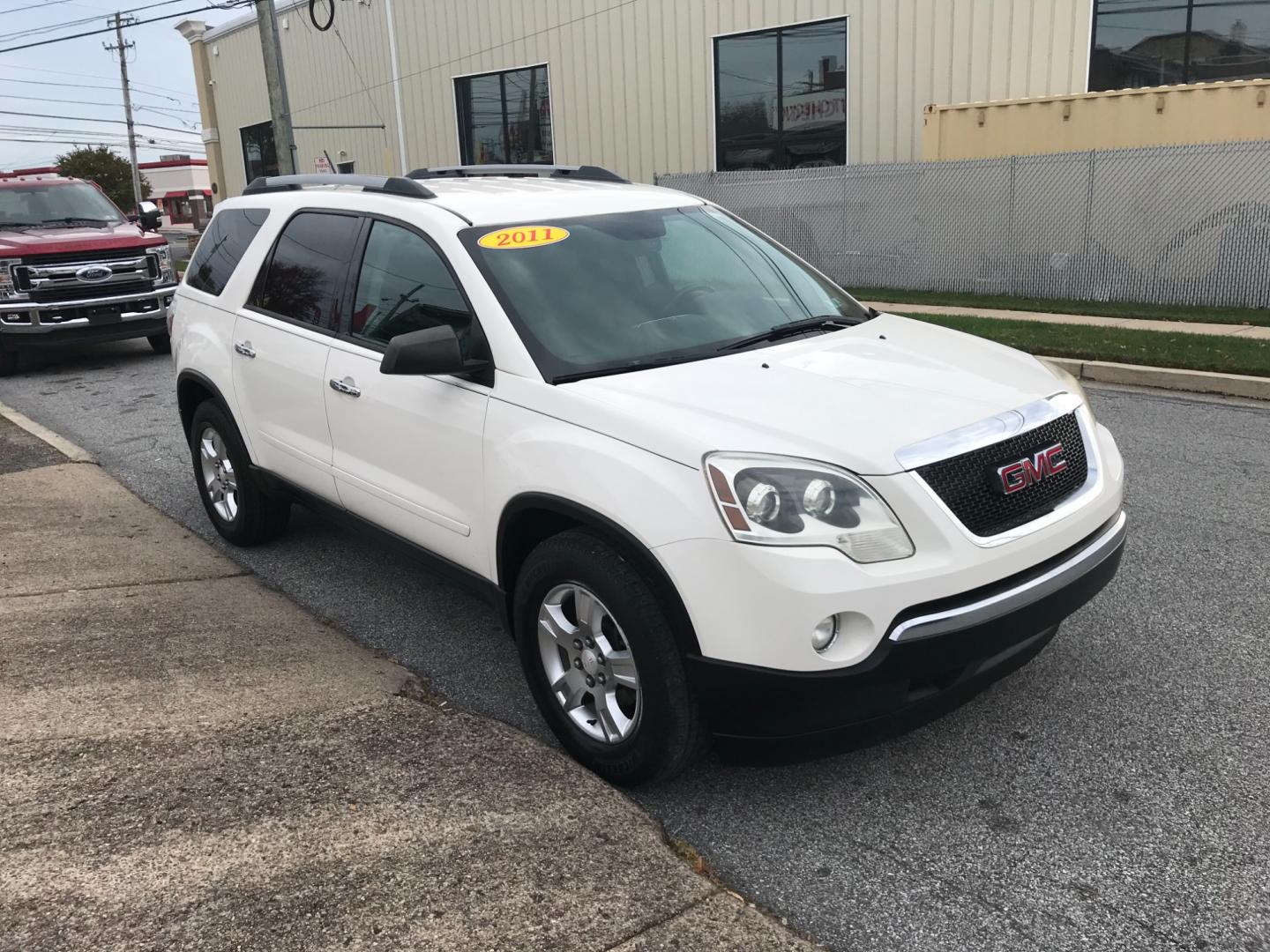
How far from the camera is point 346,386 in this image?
14.3 ft

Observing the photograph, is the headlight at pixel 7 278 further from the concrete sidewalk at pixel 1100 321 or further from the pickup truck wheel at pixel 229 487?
the concrete sidewalk at pixel 1100 321

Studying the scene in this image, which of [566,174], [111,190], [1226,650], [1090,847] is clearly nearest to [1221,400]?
[1226,650]

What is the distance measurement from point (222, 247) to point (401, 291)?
192 centimetres

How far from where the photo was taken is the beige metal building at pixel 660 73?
54.4 feet

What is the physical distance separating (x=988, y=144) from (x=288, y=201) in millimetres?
13232

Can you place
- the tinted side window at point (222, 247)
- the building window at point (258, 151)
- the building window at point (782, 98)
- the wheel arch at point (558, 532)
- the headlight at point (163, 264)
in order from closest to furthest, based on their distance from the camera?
the wheel arch at point (558, 532) < the tinted side window at point (222, 247) < the headlight at point (163, 264) < the building window at point (782, 98) < the building window at point (258, 151)

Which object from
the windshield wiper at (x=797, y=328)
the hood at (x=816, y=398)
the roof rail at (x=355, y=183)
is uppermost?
the roof rail at (x=355, y=183)

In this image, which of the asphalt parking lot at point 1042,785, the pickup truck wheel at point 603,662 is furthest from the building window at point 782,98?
the pickup truck wheel at point 603,662

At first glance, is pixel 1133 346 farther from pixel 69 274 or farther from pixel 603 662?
pixel 69 274

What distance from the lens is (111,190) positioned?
291 ft

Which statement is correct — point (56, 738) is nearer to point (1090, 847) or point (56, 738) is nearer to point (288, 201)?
point (288, 201)

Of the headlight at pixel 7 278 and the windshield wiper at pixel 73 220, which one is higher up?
the windshield wiper at pixel 73 220

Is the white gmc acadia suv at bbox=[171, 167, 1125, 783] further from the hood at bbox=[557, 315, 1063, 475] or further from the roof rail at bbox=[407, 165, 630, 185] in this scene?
the roof rail at bbox=[407, 165, 630, 185]

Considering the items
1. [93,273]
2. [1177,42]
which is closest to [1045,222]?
[1177,42]
